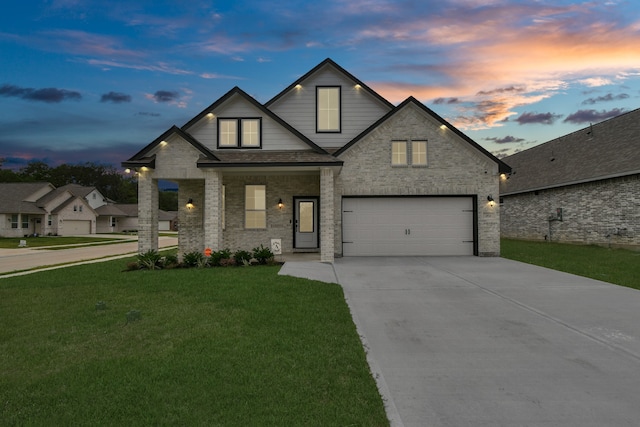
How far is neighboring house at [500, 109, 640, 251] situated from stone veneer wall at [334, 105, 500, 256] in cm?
169

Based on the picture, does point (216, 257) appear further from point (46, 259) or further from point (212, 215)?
point (46, 259)

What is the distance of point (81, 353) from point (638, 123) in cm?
2941

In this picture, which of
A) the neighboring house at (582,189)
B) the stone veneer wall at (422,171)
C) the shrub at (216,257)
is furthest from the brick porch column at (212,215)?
the neighboring house at (582,189)

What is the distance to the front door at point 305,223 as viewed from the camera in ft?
52.2

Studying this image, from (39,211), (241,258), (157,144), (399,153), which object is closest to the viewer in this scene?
(241,258)

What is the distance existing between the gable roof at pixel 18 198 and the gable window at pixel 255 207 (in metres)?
40.9

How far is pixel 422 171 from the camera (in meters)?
15.1

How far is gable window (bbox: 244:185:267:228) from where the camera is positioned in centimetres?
1577

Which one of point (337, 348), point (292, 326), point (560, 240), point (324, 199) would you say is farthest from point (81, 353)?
point (560, 240)

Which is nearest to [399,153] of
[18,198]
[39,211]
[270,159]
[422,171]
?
[422,171]

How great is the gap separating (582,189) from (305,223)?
60.2ft

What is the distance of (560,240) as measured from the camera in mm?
23594

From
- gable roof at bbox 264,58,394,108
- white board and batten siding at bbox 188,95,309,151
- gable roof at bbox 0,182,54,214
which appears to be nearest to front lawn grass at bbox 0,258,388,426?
white board and batten siding at bbox 188,95,309,151

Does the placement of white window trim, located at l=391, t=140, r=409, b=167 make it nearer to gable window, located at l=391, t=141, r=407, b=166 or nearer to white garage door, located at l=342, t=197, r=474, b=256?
gable window, located at l=391, t=141, r=407, b=166
